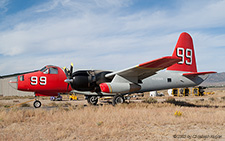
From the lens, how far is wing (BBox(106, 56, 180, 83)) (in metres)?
13.3

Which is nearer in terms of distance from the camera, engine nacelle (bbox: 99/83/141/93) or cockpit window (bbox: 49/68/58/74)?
engine nacelle (bbox: 99/83/141/93)

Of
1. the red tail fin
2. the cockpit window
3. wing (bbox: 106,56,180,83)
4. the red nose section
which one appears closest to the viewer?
wing (bbox: 106,56,180,83)

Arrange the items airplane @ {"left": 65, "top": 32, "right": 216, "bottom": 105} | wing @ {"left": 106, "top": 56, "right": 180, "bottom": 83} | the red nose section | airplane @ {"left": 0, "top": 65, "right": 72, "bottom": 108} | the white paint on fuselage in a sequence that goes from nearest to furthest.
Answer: wing @ {"left": 106, "top": 56, "right": 180, "bottom": 83}, the red nose section, airplane @ {"left": 65, "top": 32, "right": 216, "bottom": 105}, airplane @ {"left": 0, "top": 65, "right": 72, "bottom": 108}, the white paint on fuselage

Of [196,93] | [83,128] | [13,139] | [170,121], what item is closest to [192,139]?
[170,121]

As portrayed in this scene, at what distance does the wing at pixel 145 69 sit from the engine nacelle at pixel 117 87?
0.75 meters

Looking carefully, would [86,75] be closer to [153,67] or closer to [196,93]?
[153,67]

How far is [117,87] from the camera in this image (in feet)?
48.2

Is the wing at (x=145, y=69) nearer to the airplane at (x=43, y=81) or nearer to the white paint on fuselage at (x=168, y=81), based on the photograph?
the white paint on fuselage at (x=168, y=81)

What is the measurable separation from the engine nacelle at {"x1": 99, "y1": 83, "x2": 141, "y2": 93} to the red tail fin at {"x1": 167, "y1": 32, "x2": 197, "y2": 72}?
5.60m

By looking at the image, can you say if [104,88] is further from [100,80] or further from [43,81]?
[43,81]

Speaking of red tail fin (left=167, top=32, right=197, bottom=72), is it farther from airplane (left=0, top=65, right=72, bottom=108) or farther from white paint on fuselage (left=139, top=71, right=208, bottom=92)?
airplane (left=0, top=65, right=72, bottom=108)

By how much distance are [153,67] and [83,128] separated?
8747 millimetres

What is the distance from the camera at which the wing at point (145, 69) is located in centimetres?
1334

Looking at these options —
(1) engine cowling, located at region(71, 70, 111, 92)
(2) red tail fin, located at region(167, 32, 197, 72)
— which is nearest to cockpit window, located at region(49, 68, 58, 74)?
(1) engine cowling, located at region(71, 70, 111, 92)
